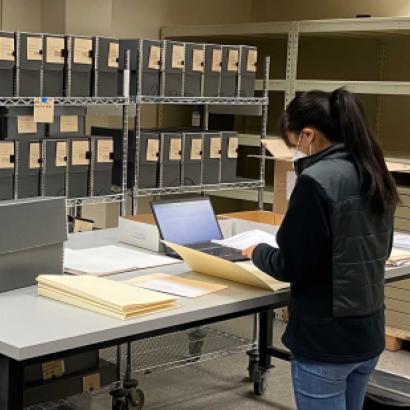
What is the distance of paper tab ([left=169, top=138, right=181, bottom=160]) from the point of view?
4133mm

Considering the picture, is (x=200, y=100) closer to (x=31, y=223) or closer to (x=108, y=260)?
(x=108, y=260)

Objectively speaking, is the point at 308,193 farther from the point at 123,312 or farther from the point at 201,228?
the point at 201,228

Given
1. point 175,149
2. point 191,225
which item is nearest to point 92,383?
point 191,225

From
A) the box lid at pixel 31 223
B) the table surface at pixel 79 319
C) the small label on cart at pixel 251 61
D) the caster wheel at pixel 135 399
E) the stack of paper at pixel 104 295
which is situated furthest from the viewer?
the small label on cart at pixel 251 61

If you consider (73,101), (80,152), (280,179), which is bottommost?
(280,179)

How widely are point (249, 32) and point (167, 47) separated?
1213 millimetres

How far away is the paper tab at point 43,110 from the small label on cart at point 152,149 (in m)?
0.66

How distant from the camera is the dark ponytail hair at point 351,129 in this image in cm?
196

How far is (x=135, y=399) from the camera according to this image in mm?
3260

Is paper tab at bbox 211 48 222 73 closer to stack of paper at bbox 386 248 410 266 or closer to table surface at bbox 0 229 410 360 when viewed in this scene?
stack of paper at bbox 386 248 410 266

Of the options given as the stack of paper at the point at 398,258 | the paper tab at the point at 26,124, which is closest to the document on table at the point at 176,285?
the stack of paper at the point at 398,258

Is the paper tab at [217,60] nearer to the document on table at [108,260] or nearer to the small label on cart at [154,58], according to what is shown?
the small label on cart at [154,58]

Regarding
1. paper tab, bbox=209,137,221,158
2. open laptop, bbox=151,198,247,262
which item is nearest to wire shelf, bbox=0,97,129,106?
paper tab, bbox=209,137,221,158

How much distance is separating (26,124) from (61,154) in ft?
0.71
